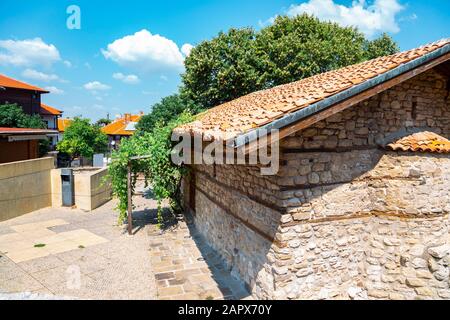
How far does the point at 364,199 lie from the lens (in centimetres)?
512

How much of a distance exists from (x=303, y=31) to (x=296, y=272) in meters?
17.8

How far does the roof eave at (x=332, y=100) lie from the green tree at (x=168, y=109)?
1346 cm

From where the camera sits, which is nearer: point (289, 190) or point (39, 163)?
point (289, 190)

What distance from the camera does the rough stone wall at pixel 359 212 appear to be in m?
4.70

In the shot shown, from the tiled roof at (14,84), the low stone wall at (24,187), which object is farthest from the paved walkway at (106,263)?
the tiled roof at (14,84)

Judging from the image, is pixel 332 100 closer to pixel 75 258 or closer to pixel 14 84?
pixel 75 258

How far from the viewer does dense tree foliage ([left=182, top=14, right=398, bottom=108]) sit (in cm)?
1647

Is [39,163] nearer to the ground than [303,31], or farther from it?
nearer to the ground

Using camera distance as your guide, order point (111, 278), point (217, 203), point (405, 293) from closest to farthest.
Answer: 1. point (405, 293)
2. point (111, 278)
3. point (217, 203)

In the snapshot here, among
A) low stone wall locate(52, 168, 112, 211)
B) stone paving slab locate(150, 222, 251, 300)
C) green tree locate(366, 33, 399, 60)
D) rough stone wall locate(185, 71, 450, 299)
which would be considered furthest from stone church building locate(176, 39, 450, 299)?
green tree locate(366, 33, 399, 60)

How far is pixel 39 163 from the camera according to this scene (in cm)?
1196
